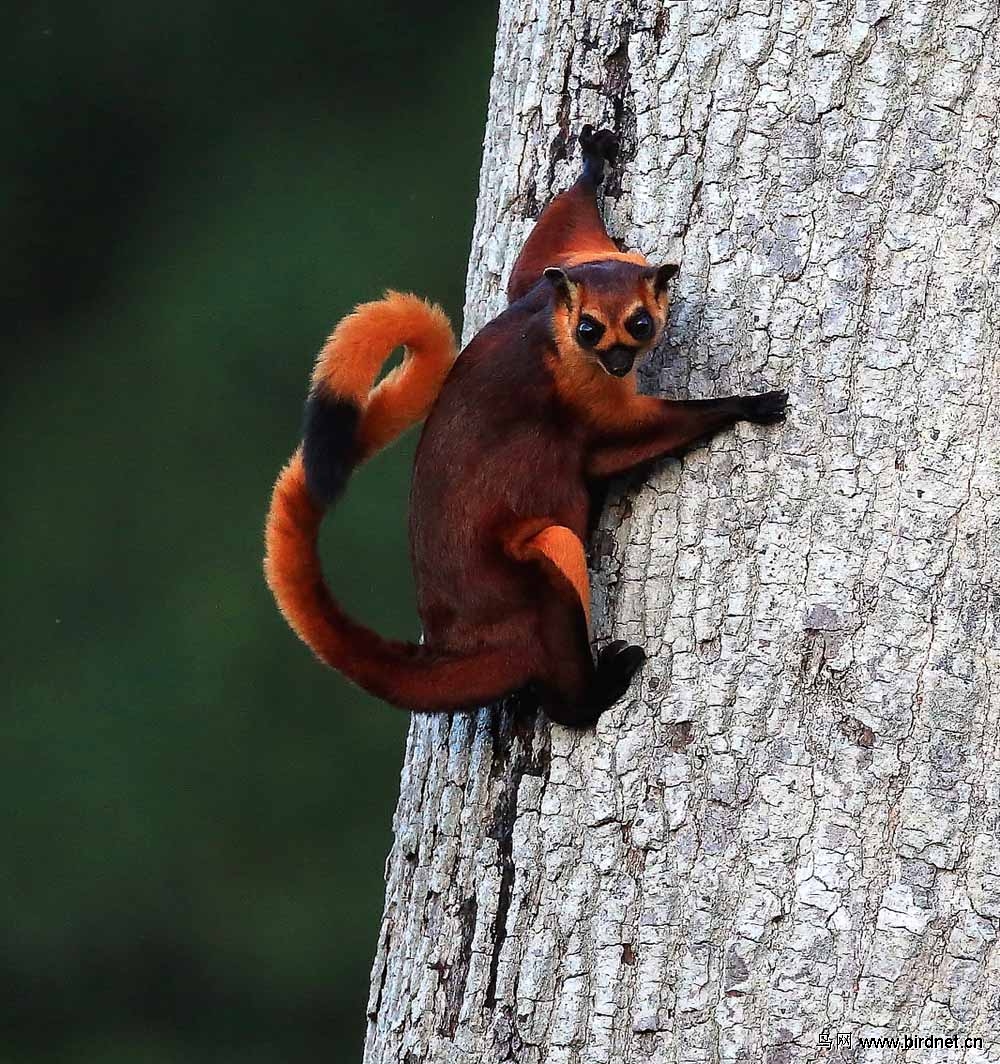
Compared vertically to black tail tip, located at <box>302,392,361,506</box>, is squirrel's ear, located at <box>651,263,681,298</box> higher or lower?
higher

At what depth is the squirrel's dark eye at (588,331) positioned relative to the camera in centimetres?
231

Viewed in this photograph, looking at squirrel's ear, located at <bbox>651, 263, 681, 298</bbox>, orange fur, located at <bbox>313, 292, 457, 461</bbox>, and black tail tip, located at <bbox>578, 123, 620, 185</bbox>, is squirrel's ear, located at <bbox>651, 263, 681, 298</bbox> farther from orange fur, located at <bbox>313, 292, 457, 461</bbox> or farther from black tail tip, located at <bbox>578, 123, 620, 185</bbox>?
orange fur, located at <bbox>313, 292, 457, 461</bbox>

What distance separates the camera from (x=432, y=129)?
348 inches

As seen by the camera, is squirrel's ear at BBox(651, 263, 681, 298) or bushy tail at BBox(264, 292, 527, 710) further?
bushy tail at BBox(264, 292, 527, 710)

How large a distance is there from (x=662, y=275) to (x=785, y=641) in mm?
495

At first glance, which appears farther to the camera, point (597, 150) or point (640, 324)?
point (597, 150)

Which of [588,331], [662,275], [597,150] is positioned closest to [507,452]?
[588,331]

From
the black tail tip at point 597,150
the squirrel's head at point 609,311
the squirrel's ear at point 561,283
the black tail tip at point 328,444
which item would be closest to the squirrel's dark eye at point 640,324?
the squirrel's head at point 609,311

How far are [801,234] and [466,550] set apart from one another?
60 cm

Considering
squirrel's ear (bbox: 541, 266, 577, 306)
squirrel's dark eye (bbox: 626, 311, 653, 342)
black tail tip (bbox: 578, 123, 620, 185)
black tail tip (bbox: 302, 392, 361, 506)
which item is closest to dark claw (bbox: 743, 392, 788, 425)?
squirrel's dark eye (bbox: 626, 311, 653, 342)

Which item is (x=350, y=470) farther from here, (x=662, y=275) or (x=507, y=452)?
(x=662, y=275)

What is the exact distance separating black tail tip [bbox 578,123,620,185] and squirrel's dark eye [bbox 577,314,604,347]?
244 millimetres

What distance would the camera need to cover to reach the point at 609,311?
2273mm

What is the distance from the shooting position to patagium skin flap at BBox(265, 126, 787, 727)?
2277 millimetres
